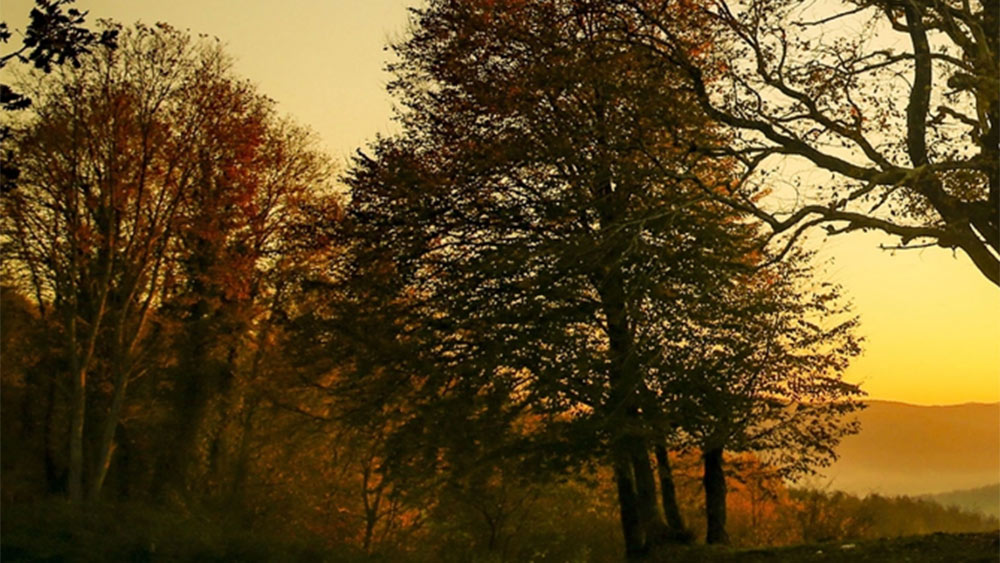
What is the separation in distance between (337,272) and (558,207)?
16.1 ft

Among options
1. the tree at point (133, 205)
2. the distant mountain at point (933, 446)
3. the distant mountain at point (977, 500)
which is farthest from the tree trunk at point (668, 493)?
the distant mountain at point (933, 446)

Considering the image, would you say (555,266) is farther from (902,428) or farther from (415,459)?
(902,428)

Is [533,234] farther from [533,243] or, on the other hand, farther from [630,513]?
[630,513]

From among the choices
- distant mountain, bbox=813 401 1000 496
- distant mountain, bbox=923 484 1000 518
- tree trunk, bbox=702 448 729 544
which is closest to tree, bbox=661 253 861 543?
tree trunk, bbox=702 448 729 544

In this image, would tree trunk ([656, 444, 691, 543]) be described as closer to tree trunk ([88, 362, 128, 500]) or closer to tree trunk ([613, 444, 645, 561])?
tree trunk ([613, 444, 645, 561])

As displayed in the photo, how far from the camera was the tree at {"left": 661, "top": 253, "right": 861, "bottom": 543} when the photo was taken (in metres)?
16.5

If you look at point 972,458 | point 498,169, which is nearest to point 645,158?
point 498,169

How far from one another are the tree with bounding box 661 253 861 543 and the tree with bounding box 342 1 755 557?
0.92 metres

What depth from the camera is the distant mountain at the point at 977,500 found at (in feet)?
80.2

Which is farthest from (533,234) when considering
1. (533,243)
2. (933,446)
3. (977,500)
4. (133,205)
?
(933,446)

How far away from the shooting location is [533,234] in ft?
57.1

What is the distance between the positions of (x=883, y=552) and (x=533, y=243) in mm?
7637

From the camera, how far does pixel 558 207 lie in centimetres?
1675

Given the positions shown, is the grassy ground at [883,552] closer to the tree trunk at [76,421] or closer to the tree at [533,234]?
the tree at [533,234]
